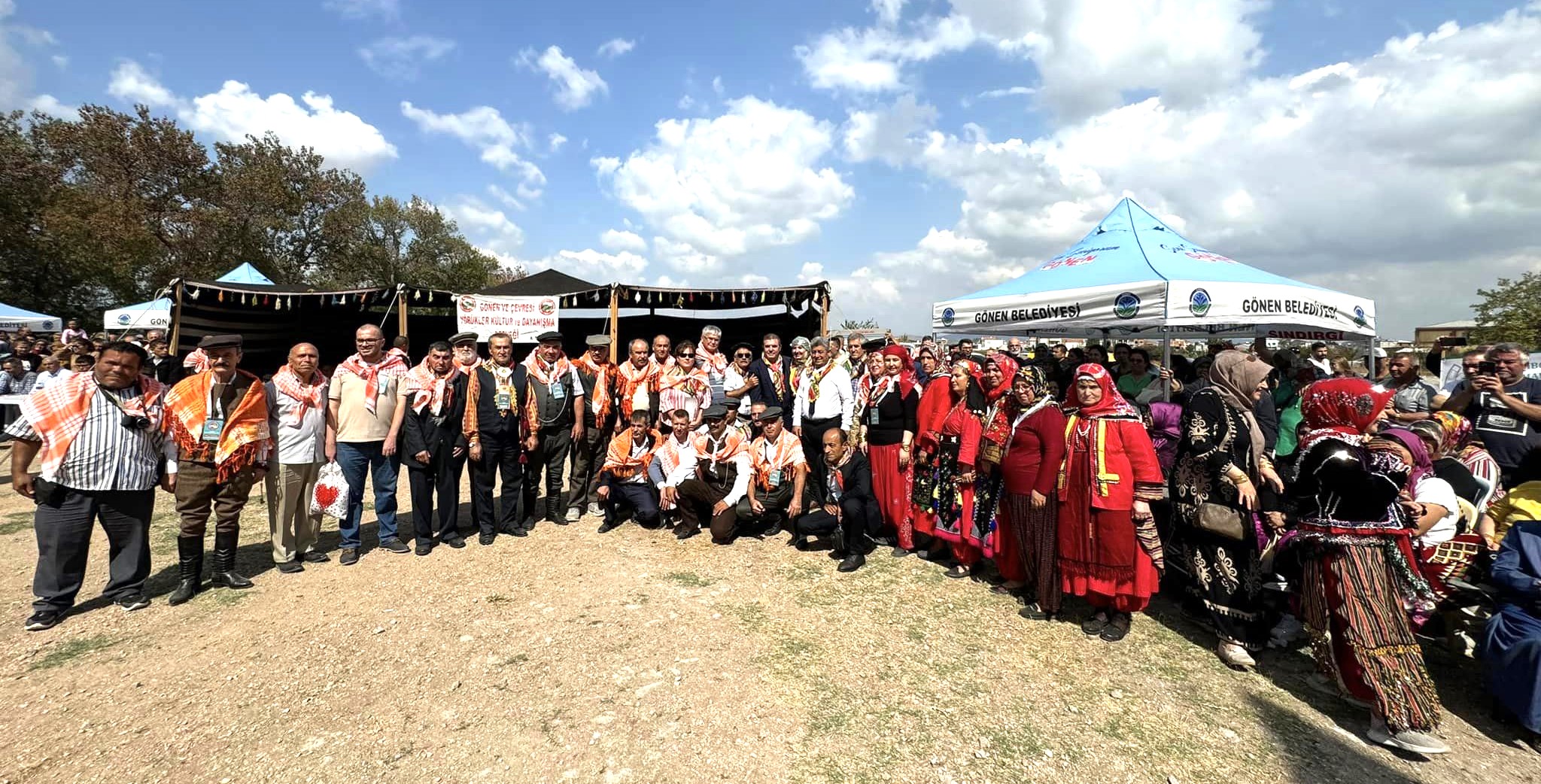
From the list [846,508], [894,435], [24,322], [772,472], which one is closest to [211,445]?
[772,472]

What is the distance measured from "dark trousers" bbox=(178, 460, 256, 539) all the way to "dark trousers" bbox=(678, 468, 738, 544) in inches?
116

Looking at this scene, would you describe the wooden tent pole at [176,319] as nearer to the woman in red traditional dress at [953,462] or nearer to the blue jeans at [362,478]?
the blue jeans at [362,478]

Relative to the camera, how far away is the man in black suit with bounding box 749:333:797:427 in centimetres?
629

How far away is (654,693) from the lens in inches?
113

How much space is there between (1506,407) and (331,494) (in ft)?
26.3

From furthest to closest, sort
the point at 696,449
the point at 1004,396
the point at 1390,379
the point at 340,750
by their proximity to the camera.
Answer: the point at 1390,379, the point at 696,449, the point at 1004,396, the point at 340,750

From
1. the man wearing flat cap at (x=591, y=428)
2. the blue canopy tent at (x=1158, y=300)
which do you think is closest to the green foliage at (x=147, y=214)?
the man wearing flat cap at (x=591, y=428)

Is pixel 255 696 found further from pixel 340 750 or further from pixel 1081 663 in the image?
pixel 1081 663

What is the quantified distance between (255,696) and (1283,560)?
4.95 meters

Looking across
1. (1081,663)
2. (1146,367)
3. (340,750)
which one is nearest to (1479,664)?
(1081,663)

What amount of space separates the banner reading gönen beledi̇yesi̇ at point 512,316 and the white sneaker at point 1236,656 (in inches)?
316

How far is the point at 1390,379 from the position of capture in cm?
616

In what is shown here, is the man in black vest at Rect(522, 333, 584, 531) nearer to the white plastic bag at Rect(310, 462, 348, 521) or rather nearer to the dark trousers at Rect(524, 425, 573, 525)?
the dark trousers at Rect(524, 425, 573, 525)

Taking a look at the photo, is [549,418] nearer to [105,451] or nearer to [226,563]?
[226,563]
